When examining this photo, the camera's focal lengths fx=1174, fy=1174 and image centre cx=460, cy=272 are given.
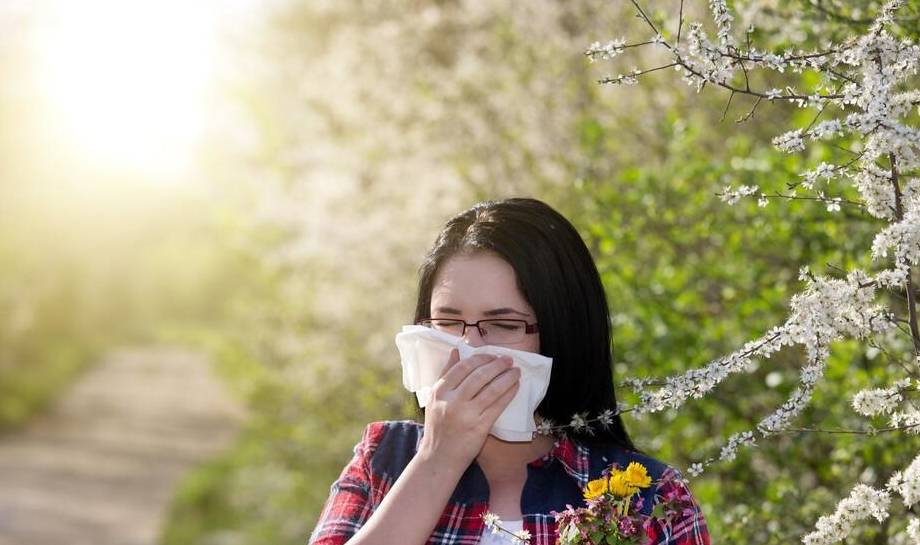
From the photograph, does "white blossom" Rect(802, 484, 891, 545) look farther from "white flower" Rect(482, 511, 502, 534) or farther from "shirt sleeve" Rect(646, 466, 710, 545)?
"white flower" Rect(482, 511, 502, 534)

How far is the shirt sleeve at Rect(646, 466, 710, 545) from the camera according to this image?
226cm

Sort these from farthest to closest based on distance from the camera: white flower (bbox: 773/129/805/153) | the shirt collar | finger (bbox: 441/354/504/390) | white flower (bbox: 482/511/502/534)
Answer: the shirt collar, finger (bbox: 441/354/504/390), white flower (bbox: 482/511/502/534), white flower (bbox: 773/129/805/153)

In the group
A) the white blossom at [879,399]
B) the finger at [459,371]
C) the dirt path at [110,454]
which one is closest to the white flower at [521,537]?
the finger at [459,371]

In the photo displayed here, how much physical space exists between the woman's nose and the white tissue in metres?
0.02

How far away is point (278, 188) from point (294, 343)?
2.57 metres

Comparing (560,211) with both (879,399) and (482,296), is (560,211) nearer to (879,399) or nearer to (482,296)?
(482,296)

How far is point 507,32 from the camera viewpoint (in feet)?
24.5

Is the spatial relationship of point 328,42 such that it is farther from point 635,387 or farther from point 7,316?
point 635,387

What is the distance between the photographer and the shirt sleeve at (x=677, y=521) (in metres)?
2.26

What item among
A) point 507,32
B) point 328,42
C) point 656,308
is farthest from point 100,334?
point 656,308

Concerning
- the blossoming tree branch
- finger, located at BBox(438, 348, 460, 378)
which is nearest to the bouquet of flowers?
the blossoming tree branch

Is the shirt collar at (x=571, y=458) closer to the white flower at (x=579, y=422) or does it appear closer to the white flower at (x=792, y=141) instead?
the white flower at (x=579, y=422)

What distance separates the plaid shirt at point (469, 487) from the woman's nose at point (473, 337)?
0.28 meters

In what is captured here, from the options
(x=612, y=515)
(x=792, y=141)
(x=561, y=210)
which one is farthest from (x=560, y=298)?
(x=561, y=210)
